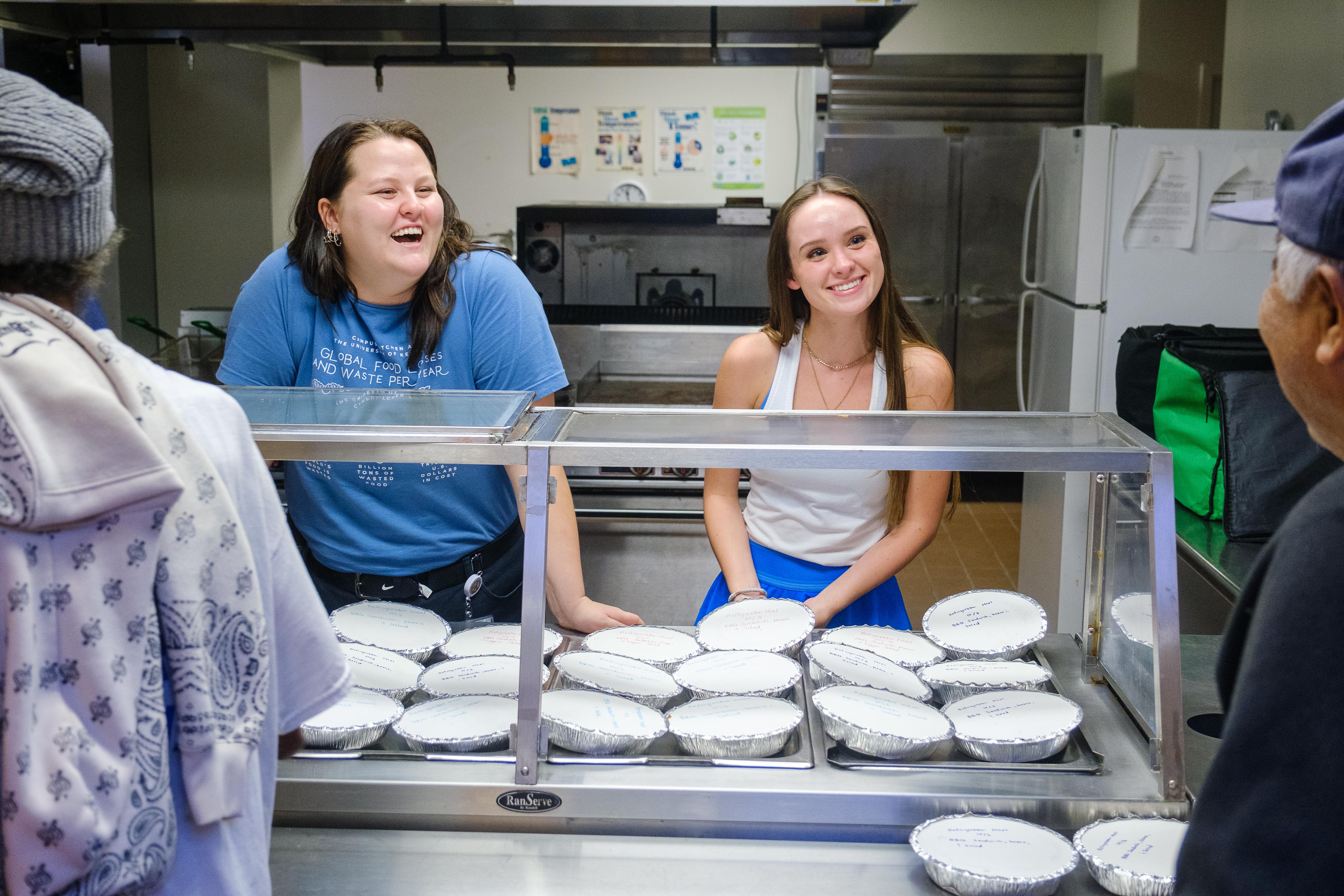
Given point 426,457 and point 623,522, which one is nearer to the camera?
point 426,457

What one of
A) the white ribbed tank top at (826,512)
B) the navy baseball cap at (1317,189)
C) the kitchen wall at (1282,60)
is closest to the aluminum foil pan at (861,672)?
the white ribbed tank top at (826,512)

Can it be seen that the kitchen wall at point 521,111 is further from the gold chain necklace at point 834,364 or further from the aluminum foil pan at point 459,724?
the aluminum foil pan at point 459,724

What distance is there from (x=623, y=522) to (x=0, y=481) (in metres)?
2.34

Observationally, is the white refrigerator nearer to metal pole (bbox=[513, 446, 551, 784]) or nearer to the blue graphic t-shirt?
the blue graphic t-shirt

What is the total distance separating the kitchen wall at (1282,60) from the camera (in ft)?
12.4

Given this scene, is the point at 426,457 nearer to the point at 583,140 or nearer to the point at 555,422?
the point at 555,422

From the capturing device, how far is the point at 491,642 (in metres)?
1.68

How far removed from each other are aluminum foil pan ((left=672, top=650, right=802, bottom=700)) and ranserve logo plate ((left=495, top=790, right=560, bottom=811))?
10.5 inches

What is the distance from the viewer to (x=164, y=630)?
2.95 feet

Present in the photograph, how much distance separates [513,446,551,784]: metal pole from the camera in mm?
1343

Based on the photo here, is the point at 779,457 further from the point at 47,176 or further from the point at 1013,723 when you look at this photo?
the point at 47,176

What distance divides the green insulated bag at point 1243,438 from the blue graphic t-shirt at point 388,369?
1783mm

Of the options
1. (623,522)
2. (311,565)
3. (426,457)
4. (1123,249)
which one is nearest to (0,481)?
(426,457)

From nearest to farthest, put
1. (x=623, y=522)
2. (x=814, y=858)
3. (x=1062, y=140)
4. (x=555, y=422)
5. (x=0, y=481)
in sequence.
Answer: (x=0, y=481), (x=814, y=858), (x=555, y=422), (x=623, y=522), (x=1062, y=140)
